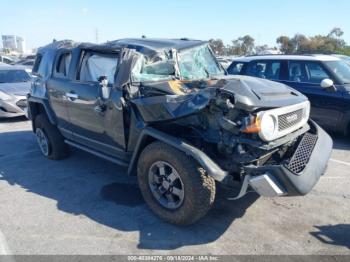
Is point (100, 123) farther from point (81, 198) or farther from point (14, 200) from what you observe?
point (14, 200)

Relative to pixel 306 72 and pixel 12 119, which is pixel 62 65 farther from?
pixel 12 119

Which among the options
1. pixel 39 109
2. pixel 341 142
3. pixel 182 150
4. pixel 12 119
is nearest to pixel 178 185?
pixel 182 150

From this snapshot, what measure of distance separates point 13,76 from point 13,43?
76913 mm

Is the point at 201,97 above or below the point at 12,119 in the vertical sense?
above

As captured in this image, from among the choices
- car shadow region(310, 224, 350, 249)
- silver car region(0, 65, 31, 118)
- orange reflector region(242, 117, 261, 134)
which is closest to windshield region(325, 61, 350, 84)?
car shadow region(310, 224, 350, 249)

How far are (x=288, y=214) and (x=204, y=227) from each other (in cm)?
102

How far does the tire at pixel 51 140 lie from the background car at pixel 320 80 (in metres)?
4.49

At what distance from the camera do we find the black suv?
10.5ft

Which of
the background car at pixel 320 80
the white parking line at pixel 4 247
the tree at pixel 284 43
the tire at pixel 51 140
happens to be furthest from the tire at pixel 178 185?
the tree at pixel 284 43

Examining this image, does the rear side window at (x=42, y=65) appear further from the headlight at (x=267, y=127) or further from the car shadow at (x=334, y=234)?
the car shadow at (x=334, y=234)

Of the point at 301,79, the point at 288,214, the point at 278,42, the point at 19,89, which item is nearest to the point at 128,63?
the point at 288,214

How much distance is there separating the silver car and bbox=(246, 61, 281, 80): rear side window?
18.6 ft

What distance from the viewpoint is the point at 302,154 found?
3480mm

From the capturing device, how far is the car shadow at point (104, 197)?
346cm
